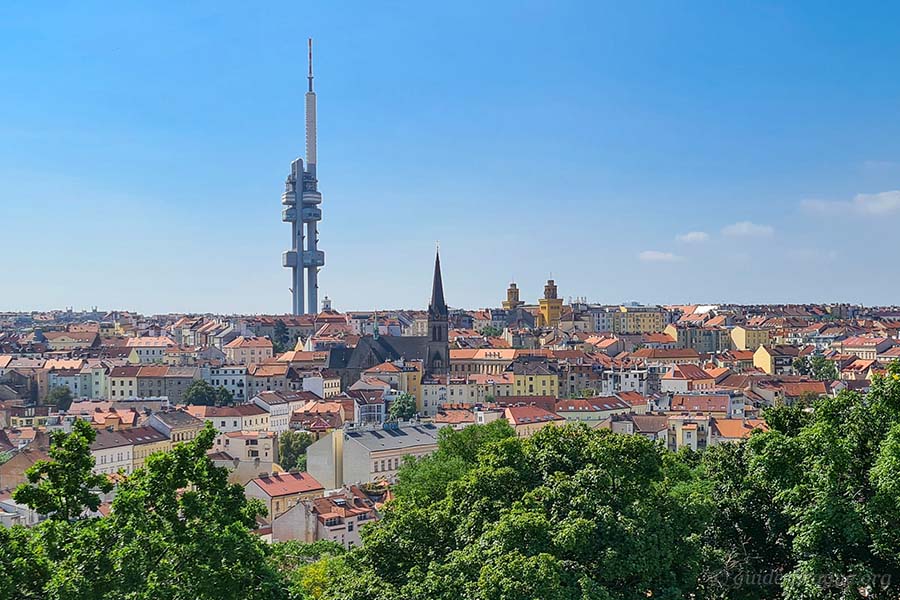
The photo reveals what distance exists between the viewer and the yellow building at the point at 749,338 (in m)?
147

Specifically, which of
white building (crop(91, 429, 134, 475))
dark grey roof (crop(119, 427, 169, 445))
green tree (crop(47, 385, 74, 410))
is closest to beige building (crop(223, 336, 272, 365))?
green tree (crop(47, 385, 74, 410))

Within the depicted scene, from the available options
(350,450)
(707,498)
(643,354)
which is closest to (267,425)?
(350,450)

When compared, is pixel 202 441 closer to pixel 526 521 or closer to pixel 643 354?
pixel 526 521

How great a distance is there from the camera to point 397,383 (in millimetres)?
107750

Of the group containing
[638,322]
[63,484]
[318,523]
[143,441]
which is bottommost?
[318,523]

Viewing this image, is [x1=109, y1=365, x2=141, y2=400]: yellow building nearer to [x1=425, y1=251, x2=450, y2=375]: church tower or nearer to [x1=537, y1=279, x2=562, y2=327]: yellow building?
[x1=425, y1=251, x2=450, y2=375]: church tower

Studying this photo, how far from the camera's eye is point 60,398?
102m

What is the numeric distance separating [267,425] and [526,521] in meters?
67.7

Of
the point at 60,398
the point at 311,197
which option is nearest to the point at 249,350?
the point at 60,398

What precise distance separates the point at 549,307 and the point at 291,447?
358 ft

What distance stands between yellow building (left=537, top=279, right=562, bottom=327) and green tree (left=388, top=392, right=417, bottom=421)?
266 feet

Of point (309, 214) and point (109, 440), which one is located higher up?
point (309, 214)

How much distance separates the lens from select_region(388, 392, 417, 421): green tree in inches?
3600

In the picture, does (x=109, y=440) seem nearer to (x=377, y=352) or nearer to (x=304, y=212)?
(x=377, y=352)
